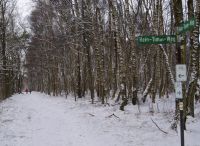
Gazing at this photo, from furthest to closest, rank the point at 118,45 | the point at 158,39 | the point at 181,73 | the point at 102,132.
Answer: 1. the point at 118,45
2. the point at 102,132
3. the point at 158,39
4. the point at 181,73

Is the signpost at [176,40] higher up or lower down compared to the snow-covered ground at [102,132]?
higher up

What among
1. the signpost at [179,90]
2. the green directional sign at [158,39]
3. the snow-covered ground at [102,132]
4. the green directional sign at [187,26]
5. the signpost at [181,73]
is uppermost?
the green directional sign at [187,26]

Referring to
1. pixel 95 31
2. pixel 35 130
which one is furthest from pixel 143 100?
pixel 35 130

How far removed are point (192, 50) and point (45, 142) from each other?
20.9ft

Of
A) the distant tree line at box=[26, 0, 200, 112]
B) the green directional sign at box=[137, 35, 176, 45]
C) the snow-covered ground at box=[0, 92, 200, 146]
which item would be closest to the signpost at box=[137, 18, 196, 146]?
the green directional sign at box=[137, 35, 176, 45]

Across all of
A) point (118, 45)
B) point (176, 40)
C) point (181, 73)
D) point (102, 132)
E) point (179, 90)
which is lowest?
point (102, 132)

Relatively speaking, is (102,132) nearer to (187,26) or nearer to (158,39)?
(158,39)

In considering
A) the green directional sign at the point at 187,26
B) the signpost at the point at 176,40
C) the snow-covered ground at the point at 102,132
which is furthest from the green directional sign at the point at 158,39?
the snow-covered ground at the point at 102,132

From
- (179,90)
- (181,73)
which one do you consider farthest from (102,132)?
(181,73)

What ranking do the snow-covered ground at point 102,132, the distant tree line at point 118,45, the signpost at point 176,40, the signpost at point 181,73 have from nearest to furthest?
1. the signpost at point 176,40
2. the signpost at point 181,73
3. the snow-covered ground at point 102,132
4. the distant tree line at point 118,45

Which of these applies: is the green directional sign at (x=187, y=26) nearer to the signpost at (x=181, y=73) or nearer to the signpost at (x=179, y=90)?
the signpost at (x=181, y=73)

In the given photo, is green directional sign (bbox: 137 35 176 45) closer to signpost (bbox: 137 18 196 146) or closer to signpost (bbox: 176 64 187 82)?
signpost (bbox: 137 18 196 146)

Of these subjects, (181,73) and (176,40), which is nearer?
(181,73)

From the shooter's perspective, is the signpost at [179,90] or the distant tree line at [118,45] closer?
the signpost at [179,90]
